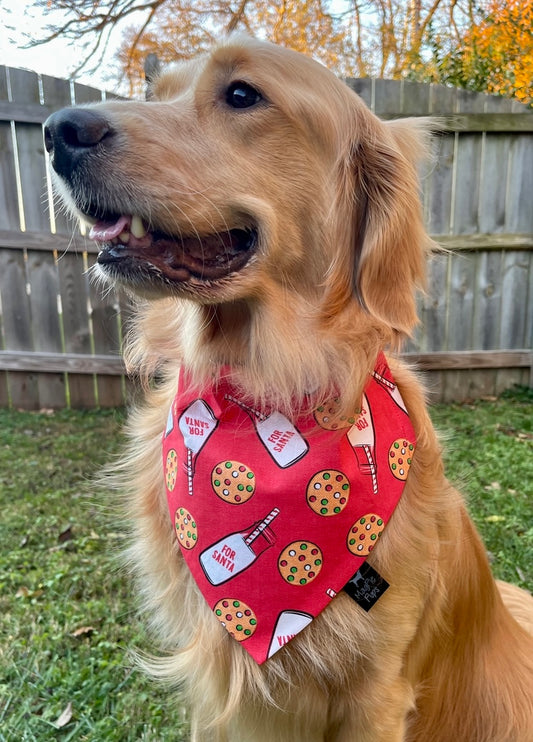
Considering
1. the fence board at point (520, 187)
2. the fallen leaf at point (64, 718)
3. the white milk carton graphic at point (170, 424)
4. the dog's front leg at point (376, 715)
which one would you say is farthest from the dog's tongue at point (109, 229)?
the fence board at point (520, 187)

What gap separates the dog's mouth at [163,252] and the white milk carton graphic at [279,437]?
40cm

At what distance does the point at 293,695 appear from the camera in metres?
1.42

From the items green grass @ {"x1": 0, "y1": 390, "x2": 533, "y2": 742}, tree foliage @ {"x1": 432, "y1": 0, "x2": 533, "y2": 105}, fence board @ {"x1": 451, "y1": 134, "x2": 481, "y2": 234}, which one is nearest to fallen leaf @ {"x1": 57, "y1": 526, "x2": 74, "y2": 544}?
green grass @ {"x1": 0, "y1": 390, "x2": 533, "y2": 742}

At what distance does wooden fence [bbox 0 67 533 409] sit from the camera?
15.5 feet

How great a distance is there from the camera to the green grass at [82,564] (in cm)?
196

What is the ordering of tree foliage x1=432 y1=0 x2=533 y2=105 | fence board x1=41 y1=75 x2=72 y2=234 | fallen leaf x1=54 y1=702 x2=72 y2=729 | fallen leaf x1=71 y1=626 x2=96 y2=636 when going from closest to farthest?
fallen leaf x1=54 y1=702 x2=72 y2=729 → fallen leaf x1=71 y1=626 x2=96 y2=636 → fence board x1=41 y1=75 x2=72 y2=234 → tree foliage x1=432 y1=0 x2=533 y2=105

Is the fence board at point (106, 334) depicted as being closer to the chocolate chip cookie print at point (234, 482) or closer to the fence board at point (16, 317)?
the fence board at point (16, 317)

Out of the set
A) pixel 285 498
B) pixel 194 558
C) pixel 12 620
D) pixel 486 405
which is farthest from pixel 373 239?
pixel 486 405

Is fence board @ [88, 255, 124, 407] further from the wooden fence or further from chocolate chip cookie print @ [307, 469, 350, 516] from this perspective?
chocolate chip cookie print @ [307, 469, 350, 516]

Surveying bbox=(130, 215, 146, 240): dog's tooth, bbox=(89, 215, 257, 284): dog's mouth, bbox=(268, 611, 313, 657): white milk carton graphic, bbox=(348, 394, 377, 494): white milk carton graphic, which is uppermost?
bbox=(130, 215, 146, 240): dog's tooth

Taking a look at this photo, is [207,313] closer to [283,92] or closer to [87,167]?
[87,167]

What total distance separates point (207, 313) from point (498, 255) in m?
4.40

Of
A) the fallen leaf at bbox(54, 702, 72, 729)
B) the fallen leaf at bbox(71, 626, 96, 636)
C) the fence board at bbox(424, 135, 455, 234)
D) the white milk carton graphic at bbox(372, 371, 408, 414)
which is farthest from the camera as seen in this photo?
the fence board at bbox(424, 135, 455, 234)

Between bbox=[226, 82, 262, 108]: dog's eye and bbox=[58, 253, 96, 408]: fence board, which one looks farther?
bbox=[58, 253, 96, 408]: fence board
